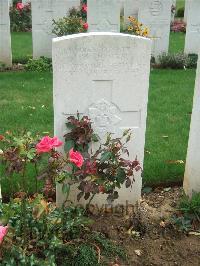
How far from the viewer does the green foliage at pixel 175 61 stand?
9.16 m

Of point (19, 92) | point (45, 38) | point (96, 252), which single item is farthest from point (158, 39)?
point (96, 252)

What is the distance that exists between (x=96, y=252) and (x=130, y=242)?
0.39 meters

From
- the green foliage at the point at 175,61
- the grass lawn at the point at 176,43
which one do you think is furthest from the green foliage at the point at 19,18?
the green foliage at the point at 175,61

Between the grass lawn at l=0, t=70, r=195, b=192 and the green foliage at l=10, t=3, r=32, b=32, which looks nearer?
the grass lawn at l=0, t=70, r=195, b=192

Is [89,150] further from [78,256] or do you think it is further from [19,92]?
[19,92]

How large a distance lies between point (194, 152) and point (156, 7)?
626 centimetres

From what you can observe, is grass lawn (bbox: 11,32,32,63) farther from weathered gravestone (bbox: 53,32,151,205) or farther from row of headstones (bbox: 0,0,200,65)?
weathered gravestone (bbox: 53,32,151,205)

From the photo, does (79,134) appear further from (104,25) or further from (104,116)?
(104,25)

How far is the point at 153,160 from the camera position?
4574mm

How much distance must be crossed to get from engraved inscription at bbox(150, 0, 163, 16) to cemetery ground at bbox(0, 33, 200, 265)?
67.2 inches

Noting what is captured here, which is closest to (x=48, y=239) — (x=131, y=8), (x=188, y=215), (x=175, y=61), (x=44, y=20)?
(x=188, y=215)

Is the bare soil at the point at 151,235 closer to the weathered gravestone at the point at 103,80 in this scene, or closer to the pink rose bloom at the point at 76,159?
the weathered gravestone at the point at 103,80

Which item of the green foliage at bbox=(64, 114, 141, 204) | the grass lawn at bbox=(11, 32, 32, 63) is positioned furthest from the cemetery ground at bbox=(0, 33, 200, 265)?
the grass lawn at bbox=(11, 32, 32, 63)

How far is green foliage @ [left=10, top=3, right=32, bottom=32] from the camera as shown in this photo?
13789mm
